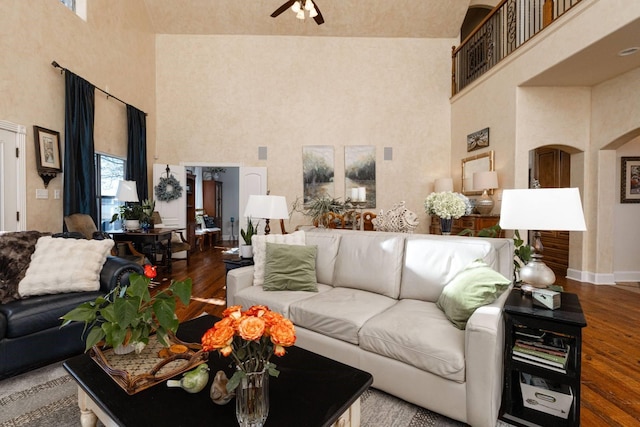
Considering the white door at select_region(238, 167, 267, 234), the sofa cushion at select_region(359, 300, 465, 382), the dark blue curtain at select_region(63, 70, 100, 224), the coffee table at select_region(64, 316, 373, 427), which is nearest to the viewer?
the coffee table at select_region(64, 316, 373, 427)

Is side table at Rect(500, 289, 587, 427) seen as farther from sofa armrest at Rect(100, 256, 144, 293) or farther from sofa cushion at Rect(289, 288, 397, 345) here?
sofa armrest at Rect(100, 256, 144, 293)

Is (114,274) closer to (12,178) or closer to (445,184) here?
(12,178)

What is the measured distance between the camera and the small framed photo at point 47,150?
372 cm

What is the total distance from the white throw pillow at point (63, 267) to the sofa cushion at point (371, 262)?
1.96m

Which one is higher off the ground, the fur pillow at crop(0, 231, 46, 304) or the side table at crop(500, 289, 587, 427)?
the fur pillow at crop(0, 231, 46, 304)

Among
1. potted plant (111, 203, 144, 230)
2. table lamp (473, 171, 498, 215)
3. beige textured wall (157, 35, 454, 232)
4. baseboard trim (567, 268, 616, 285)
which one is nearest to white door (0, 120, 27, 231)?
potted plant (111, 203, 144, 230)

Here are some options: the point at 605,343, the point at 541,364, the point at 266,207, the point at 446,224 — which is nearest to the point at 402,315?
the point at 541,364

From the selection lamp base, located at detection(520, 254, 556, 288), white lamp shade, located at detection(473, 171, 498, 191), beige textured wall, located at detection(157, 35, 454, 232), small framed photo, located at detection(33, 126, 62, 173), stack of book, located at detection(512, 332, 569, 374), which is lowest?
stack of book, located at detection(512, 332, 569, 374)

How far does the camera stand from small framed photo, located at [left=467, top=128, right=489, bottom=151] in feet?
16.8

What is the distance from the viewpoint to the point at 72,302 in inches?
88.7

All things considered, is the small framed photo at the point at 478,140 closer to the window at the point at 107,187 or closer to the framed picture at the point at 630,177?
the framed picture at the point at 630,177

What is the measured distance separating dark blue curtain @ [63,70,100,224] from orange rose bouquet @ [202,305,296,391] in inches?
169

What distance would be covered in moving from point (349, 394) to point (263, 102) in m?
6.27

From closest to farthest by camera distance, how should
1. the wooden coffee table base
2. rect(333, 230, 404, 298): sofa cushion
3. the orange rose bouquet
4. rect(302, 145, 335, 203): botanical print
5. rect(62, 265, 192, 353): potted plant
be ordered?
1. the orange rose bouquet
2. the wooden coffee table base
3. rect(62, 265, 192, 353): potted plant
4. rect(333, 230, 404, 298): sofa cushion
5. rect(302, 145, 335, 203): botanical print
